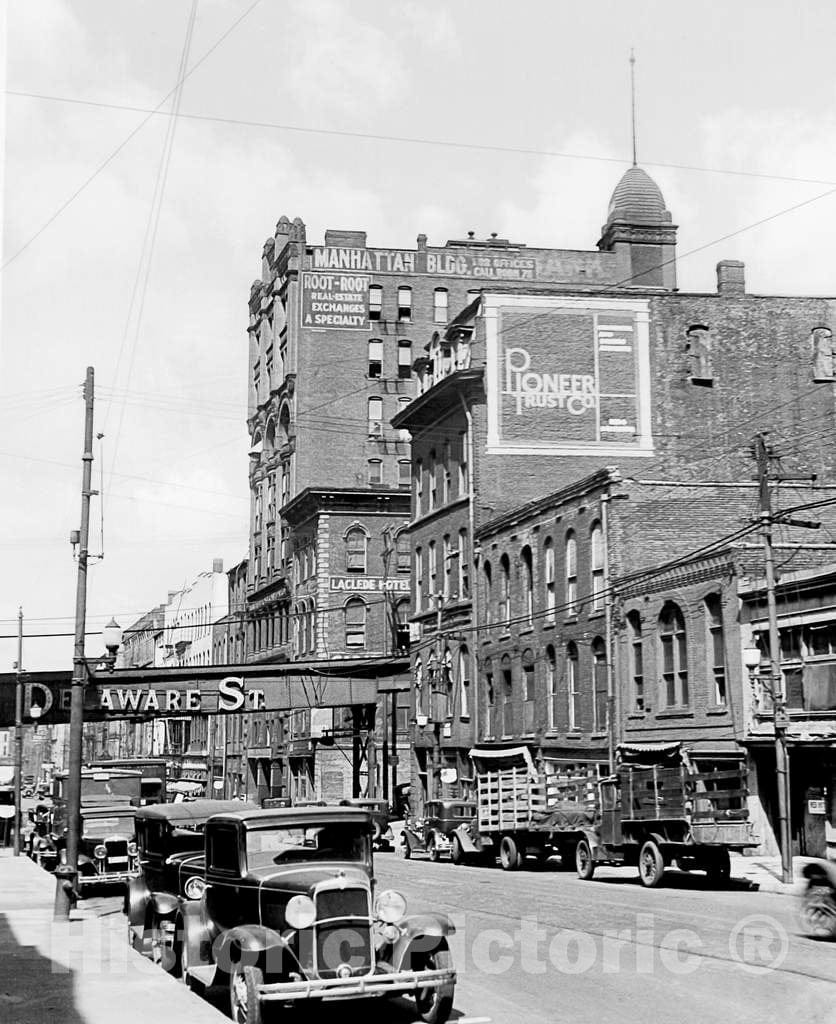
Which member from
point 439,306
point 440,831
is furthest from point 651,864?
point 439,306

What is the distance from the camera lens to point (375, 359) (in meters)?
83.5

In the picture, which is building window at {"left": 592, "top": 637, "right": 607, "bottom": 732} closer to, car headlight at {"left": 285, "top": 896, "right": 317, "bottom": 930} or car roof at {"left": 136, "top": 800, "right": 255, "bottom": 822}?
car roof at {"left": 136, "top": 800, "right": 255, "bottom": 822}

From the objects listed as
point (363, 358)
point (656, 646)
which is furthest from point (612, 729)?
point (363, 358)

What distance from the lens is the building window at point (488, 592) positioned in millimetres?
53031

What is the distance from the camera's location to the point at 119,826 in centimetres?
3284

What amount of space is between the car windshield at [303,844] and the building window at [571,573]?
31.7 meters

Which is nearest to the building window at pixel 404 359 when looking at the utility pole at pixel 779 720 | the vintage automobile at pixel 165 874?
the utility pole at pixel 779 720

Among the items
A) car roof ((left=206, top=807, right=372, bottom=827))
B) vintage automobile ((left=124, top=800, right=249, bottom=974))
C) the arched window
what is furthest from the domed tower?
car roof ((left=206, top=807, right=372, bottom=827))

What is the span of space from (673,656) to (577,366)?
17754 mm

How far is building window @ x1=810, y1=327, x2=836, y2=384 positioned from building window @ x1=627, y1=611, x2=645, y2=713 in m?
18.0

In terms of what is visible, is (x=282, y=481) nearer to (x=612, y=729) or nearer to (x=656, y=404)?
(x=656, y=404)

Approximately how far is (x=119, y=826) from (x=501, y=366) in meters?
26.9

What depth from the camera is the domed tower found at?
7762 cm

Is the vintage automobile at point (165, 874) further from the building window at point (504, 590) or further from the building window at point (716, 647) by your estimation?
the building window at point (504, 590)
